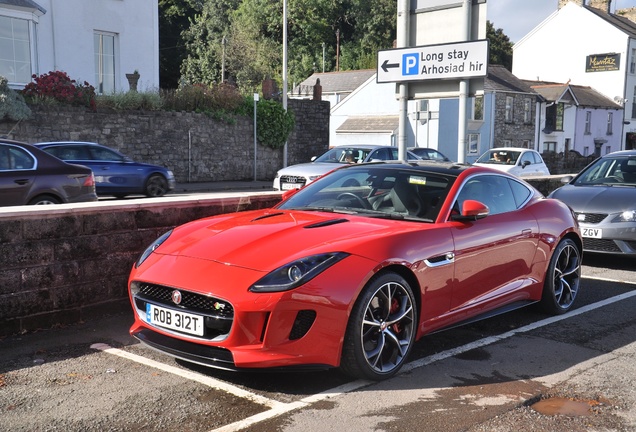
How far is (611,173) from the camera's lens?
34.5 ft

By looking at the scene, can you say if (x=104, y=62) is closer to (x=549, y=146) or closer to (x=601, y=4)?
(x=549, y=146)

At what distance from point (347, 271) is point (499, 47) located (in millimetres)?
75486

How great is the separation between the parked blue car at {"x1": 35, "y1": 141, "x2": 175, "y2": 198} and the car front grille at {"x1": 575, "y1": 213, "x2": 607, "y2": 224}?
11.5 meters

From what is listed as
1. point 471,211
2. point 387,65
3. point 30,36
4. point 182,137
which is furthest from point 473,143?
point 471,211

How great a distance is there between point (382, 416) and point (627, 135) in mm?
63532

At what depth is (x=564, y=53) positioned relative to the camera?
61.5 m

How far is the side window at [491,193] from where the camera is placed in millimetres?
5863

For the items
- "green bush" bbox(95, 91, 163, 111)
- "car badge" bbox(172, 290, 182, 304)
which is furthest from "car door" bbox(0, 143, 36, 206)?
"green bush" bbox(95, 91, 163, 111)

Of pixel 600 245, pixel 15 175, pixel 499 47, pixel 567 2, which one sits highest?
pixel 567 2

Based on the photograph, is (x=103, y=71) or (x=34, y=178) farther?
(x=103, y=71)

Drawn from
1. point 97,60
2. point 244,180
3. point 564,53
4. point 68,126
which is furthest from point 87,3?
point 564,53

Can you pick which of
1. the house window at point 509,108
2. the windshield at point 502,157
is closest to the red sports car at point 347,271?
the windshield at point 502,157

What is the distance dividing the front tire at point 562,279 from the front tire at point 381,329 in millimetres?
2292

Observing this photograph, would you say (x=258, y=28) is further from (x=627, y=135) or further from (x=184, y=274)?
(x=184, y=274)
